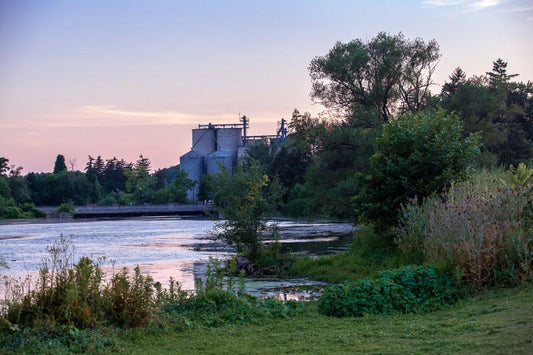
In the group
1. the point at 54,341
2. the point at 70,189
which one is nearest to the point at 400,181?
the point at 54,341

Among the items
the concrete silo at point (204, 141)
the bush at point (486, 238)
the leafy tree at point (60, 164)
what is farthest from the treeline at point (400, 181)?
the leafy tree at point (60, 164)

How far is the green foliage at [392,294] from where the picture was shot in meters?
12.1

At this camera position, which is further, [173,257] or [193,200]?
[193,200]

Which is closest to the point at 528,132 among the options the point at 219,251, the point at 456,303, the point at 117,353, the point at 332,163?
the point at 332,163

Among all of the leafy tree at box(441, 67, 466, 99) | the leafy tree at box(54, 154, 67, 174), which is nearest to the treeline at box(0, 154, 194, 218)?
the leafy tree at box(54, 154, 67, 174)

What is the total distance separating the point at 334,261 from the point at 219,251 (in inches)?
462

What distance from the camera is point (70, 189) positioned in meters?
119

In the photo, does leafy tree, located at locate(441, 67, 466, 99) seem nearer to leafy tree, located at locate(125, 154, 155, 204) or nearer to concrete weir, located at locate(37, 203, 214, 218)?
concrete weir, located at locate(37, 203, 214, 218)

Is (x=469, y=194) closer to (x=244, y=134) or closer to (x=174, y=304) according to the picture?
(x=174, y=304)

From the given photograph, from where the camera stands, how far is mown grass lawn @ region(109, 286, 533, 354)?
29.4 feet

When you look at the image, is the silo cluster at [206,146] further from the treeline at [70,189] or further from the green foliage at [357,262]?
the green foliage at [357,262]

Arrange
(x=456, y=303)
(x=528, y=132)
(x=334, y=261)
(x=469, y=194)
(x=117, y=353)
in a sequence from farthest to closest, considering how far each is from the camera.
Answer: (x=528, y=132) → (x=334, y=261) → (x=469, y=194) → (x=456, y=303) → (x=117, y=353)

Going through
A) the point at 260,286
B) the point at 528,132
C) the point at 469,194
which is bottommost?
the point at 260,286

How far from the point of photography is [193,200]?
105875mm
